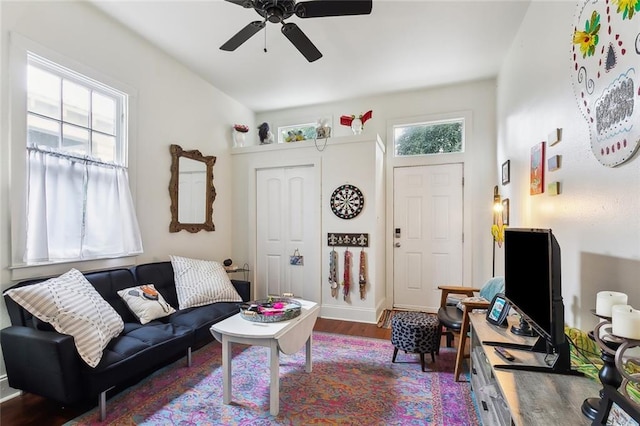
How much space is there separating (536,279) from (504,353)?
399 mm

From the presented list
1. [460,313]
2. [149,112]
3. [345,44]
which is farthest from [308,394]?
[345,44]

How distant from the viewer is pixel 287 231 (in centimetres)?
437

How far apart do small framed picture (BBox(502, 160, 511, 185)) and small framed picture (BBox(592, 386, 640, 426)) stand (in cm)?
270

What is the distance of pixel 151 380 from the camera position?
244 cm

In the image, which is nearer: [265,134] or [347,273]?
[347,273]

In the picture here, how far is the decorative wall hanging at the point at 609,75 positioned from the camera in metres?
1.24

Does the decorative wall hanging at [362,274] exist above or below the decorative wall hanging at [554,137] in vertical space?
below

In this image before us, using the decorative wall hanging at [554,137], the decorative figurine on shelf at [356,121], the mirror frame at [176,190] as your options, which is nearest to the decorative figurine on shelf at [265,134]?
the mirror frame at [176,190]

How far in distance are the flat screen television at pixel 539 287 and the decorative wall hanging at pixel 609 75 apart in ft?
1.59

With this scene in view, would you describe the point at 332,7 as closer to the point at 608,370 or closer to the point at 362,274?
the point at 608,370

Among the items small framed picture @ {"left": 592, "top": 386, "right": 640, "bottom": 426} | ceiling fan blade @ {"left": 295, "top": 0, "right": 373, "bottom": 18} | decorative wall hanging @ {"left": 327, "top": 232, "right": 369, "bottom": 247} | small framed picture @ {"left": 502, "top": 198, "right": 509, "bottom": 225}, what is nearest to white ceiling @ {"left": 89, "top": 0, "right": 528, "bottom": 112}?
ceiling fan blade @ {"left": 295, "top": 0, "right": 373, "bottom": 18}

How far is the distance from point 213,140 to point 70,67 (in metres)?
1.85

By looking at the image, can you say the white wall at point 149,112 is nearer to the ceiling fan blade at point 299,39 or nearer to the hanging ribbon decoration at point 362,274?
the ceiling fan blade at point 299,39

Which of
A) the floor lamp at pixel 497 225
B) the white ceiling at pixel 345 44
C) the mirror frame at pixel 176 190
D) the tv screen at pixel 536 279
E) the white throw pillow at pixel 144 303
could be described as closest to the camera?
the tv screen at pixel 536 279
